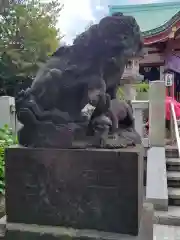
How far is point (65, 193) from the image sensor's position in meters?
2.23

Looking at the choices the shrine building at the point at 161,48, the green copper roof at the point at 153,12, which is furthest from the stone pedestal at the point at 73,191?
the green copper roof at the point at 153,12

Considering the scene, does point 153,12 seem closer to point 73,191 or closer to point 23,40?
point 23,40

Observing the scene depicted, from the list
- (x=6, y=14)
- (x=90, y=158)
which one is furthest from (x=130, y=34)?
(x=6, y=14)

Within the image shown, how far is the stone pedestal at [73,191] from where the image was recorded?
2121mm

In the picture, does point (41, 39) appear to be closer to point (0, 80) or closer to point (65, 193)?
point (0, 80)

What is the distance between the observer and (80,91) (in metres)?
2.44

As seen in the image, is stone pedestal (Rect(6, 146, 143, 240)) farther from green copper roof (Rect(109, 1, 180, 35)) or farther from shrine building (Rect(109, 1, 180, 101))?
green copper roof (Rect(109, 1, 180, 35))

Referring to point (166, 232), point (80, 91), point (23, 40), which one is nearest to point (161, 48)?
point (23, 40)

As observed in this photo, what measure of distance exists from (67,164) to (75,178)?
118mm

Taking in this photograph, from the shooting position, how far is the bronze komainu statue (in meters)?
2.26

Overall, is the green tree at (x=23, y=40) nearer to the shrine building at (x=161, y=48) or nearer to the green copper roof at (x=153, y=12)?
the shrine building at (x=161, y=48)

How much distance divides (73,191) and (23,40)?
10413 mm

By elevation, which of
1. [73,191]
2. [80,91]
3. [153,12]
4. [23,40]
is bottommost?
[73,191]

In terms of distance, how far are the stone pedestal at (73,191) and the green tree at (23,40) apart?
923cm
